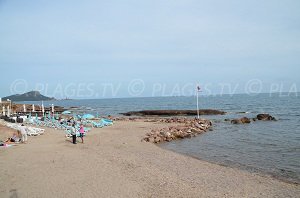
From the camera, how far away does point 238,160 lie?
15.2 m

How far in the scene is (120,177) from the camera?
10508mm

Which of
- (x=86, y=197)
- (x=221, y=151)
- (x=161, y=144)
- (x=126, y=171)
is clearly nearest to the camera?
(x=86, y=197)

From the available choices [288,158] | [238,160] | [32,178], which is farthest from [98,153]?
[288,158]

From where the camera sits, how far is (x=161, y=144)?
2072 centimetres

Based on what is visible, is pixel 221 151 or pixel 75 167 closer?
pixel 75 167

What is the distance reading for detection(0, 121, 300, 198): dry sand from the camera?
9.01m

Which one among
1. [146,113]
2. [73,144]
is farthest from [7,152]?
[146,113]

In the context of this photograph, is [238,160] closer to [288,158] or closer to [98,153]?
[288,158]

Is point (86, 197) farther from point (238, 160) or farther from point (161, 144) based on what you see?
point (161, 144)

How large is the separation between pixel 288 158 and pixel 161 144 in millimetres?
8035

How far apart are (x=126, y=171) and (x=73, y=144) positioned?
26.0 ft

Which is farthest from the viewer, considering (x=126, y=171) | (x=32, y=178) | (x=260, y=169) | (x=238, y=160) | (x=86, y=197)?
(x=238, y=160)

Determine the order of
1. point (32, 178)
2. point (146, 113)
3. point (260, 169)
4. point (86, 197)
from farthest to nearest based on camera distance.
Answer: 1. point (146, 113)
2. point (260, 169)
3. point (32, 178)
4. point (86, 197)

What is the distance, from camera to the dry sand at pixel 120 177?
29.6ft
